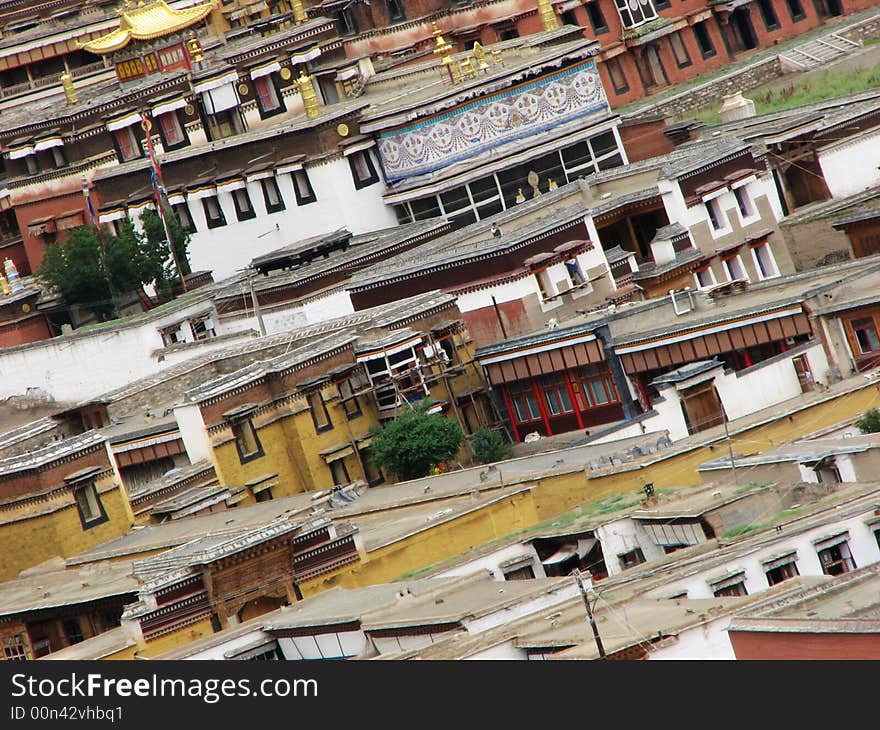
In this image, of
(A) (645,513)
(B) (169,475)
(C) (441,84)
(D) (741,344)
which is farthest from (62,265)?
(A) (645,513)

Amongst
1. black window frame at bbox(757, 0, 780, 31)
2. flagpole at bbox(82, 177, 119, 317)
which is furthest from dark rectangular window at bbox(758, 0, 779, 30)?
flagpole at bbox(82, 177, 119, 317)

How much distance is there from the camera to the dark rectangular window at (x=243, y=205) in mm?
79688

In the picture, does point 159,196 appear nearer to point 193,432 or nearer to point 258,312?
point 258,312

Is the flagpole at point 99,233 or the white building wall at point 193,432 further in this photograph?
the flagpole at point 99,233

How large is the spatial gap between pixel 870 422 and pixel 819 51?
40.6m

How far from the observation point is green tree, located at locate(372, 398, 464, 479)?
58.4 m

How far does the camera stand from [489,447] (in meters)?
59.8

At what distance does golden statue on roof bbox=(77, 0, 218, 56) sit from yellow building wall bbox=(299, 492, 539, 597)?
41.3 metres

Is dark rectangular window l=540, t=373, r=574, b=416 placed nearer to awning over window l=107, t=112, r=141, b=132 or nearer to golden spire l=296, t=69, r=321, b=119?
golden spire l=296, t=69, r=321, b=119

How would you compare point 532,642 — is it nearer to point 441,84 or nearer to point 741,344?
point 741,344

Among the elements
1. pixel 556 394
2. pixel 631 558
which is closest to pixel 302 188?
pixel 556 394

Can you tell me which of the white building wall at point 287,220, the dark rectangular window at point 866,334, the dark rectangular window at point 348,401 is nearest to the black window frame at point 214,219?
the white building wall at point 287,220

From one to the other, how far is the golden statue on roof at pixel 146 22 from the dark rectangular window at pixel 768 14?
22.6 meters

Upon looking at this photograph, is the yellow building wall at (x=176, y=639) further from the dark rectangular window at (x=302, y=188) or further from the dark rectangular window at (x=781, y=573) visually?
the dark rectangular window at (x=302, y=188)
